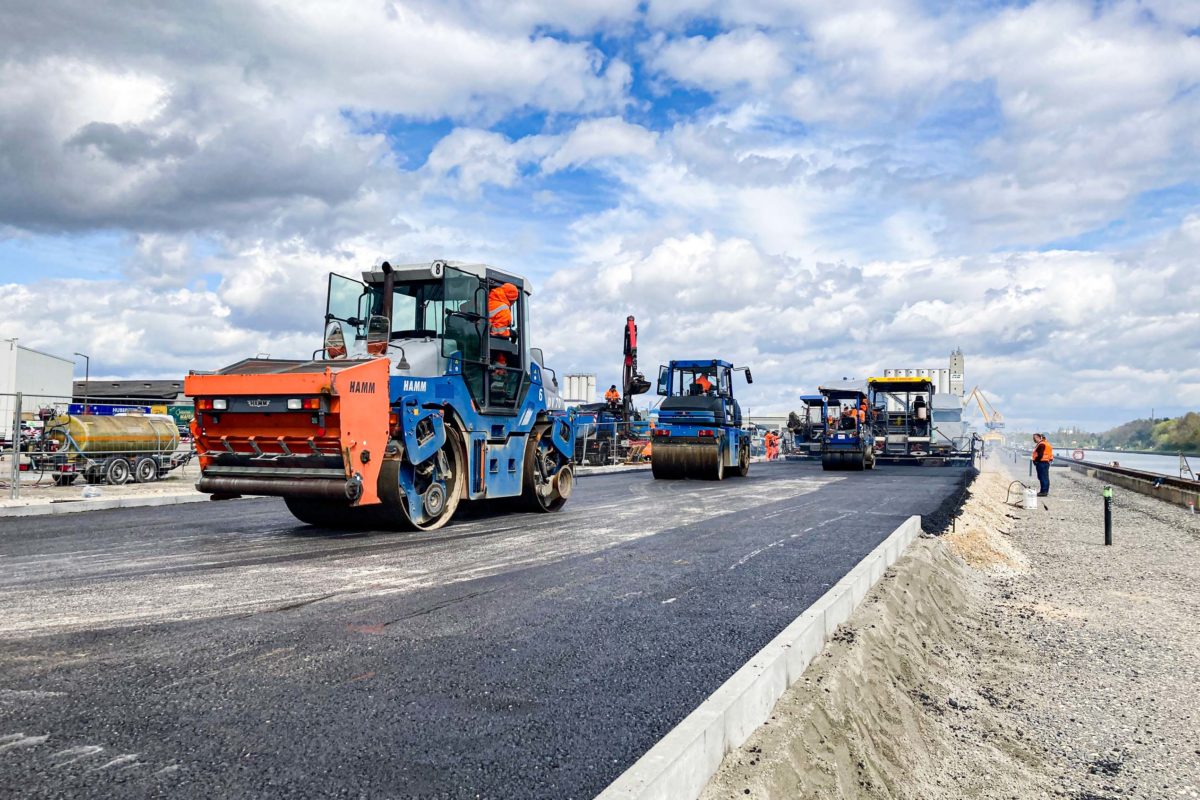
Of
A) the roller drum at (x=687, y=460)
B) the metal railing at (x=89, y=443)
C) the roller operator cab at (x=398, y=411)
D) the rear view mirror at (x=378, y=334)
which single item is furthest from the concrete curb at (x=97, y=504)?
the roller drum at (x=687, y=460)

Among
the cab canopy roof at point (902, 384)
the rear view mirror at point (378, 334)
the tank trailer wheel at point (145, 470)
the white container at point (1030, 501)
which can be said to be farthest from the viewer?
the cab canopy roof at point (902, 384)

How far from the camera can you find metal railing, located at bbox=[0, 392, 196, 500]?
1616cm

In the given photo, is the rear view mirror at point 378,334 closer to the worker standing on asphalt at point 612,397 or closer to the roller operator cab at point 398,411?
the roller operator cab at point 398,411

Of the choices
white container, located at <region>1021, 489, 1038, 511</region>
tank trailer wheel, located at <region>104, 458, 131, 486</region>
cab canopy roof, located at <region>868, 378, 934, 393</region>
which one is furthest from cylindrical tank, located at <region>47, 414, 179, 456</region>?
cab canopy roof, located at <region>868, 378, 934, 393</region>

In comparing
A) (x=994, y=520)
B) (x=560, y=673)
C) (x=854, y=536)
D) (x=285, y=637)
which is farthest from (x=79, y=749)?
(x=994, y=520)

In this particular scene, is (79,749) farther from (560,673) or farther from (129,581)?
(129,581)

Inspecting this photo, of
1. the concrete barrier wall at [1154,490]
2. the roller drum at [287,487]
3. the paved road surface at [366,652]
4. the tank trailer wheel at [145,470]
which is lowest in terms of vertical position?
the concrete barrier wall at [1154,490]

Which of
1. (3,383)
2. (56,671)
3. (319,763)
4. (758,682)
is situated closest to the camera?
(319,763)

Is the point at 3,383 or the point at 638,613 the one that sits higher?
the point at 3,383

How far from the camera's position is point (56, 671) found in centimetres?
398

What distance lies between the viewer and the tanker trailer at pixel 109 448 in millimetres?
17156

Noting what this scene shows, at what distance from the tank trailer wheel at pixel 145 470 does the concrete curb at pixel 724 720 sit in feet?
58.2

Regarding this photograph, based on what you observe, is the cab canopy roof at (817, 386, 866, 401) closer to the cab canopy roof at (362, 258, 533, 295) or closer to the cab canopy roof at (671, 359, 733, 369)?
the cab canopy roof at (671, 359, 733, 369)

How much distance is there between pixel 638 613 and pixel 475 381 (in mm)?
5202
